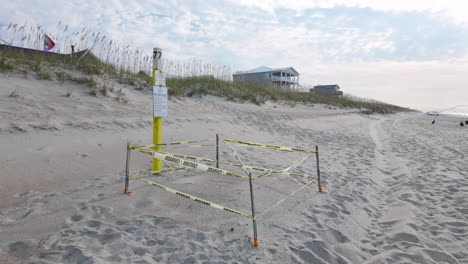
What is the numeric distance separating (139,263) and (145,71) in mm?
11971

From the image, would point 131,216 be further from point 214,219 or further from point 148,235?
point 214,219

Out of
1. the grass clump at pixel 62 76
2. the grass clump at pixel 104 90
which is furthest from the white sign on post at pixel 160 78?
the grass clump at pixel 62 76

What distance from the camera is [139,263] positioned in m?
2.57

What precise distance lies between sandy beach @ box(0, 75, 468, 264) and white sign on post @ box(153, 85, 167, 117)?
1299 millimetres

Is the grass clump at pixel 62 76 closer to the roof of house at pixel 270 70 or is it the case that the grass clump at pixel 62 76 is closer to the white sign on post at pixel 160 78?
the white sign on post at pixel 160 78

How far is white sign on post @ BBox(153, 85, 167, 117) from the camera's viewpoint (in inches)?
199

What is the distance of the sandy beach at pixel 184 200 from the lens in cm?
292

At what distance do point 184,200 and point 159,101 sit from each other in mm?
2061

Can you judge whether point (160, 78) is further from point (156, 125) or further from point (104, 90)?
point (104, 90)

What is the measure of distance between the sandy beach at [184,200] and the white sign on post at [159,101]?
130cm

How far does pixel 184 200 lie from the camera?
418cm

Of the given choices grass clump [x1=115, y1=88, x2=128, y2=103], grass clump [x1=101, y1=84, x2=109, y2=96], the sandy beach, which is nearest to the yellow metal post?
the sandy beach

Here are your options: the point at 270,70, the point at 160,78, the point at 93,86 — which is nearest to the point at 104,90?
the point at 93,86

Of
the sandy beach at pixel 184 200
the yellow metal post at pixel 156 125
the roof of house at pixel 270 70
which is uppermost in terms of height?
the roof of house at pixel 270 70
